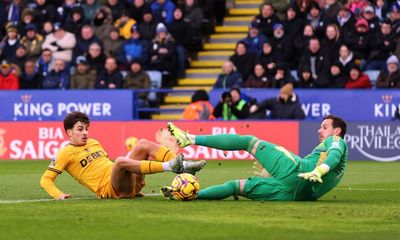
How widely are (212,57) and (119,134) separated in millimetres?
5136

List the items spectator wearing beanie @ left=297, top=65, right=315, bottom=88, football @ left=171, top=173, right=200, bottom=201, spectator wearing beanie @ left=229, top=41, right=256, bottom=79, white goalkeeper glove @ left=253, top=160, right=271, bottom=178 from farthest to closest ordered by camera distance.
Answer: spectator wearing beanie @ left=229, top=41, right=256, bottom=79 < spectator wearing beanie @ left=297, top=65, right=315, bottom=88 < white goalkeeper glove @ left=253, top=160, right=271, bottom=178 < football @ left=171, top=173, right=200, bottom=201

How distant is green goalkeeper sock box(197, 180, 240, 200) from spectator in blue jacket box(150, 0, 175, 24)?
1775 cm

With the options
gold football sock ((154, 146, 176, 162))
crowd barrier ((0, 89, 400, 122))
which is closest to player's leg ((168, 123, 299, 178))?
gold football sock ((154, 146, 176, 162))

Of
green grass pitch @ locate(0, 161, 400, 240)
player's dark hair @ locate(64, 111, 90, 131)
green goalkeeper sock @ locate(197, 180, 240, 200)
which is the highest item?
player's dark hair @ locate(64, 111, 90, 131)

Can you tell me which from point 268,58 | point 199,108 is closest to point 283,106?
point 199,108

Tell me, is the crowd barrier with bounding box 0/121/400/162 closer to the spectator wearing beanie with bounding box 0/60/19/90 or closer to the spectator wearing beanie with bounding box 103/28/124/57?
the spectator wearing beanie with bounding box 0/60/19/90

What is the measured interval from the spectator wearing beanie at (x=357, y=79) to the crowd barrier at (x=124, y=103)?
36cm

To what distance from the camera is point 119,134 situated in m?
27.1

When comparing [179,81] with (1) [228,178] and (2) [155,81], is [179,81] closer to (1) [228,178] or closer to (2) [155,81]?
(2) [155,81]

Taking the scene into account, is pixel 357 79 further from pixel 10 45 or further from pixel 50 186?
pixel 50 186

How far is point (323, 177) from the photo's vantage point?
13.0 metres

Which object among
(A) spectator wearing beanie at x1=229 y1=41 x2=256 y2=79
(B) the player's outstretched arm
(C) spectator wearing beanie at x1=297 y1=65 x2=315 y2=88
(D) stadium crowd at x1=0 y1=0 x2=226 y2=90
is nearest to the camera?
(B) the player's outstretched arm

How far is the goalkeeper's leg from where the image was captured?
1315 centimetres

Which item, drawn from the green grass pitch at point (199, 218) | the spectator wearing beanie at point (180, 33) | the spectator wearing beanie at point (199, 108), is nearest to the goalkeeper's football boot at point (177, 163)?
the green grass pitch at point (199, 218)
